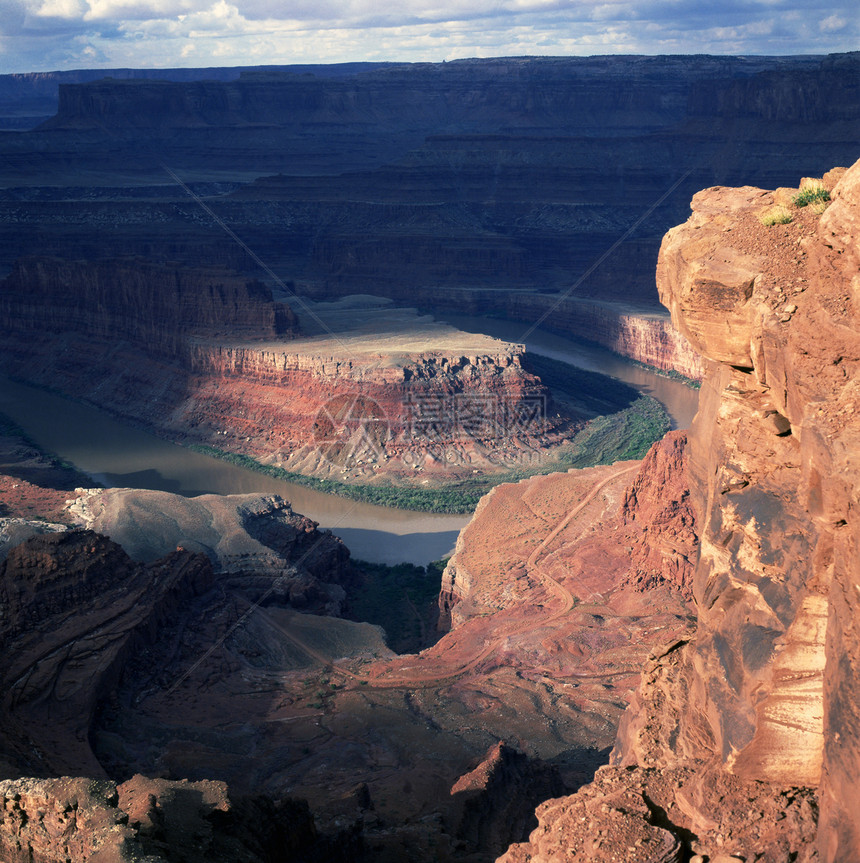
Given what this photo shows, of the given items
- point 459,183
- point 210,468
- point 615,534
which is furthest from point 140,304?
point 459,183

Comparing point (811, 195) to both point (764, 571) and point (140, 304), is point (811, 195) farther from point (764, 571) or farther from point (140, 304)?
point (140, 304)

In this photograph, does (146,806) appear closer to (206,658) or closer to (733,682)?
(733,682)

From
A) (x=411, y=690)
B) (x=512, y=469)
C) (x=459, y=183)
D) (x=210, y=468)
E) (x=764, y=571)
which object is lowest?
(x=210, y=468)

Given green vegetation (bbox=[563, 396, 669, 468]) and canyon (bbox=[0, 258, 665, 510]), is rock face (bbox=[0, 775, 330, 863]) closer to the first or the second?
canyon (bbox=[0, 258, 665, 510])

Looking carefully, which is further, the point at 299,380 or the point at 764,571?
the point at 299,380

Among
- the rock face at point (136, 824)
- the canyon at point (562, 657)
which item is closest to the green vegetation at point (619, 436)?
the canyon at point (562, 657)
